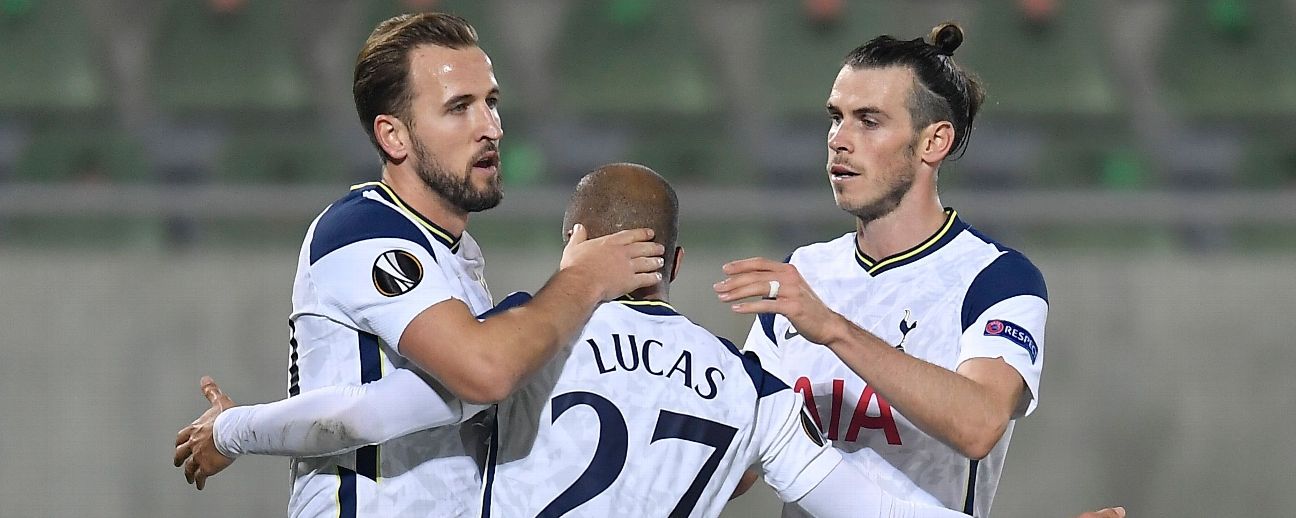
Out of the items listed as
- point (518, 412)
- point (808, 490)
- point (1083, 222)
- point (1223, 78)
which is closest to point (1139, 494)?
point (1083, 222)

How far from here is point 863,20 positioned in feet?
20.9

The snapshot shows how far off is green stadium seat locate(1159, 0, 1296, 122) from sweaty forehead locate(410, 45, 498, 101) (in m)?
4.67

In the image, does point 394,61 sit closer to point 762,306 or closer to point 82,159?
point 762,306

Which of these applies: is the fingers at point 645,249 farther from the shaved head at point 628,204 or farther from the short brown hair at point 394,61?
the short brown hair at point 394,61

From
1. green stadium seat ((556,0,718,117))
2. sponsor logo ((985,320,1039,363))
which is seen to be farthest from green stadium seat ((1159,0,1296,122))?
sponsor logo ((985,320,1039,363))

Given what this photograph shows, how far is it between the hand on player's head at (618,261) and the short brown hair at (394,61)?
432mm

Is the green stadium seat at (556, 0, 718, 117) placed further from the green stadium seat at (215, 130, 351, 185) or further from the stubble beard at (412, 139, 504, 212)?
the stubble beard at (412, 139, 504, 212)

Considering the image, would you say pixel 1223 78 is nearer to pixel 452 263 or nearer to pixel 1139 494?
pixel 1139 494

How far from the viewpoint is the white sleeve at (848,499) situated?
2.13m

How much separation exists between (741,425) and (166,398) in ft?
10.8

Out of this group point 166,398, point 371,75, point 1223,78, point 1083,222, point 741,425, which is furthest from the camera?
point 1223,78

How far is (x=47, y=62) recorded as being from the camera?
605 cm

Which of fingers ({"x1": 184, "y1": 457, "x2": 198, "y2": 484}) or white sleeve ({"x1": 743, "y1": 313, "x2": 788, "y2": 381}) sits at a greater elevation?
white sleeve ({"x1": 743, "y1": 313, "x2": 788, "y2": 381})

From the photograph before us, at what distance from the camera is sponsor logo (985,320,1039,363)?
7.47 feet
